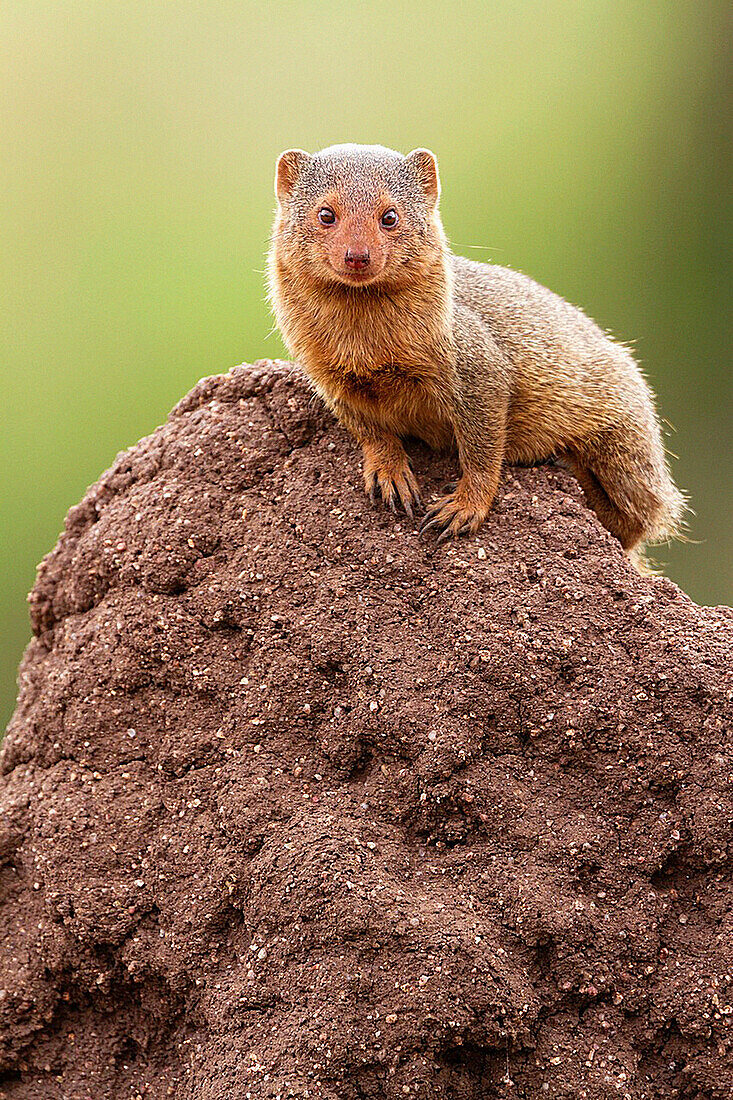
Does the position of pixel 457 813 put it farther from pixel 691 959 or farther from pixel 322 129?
pixel 322 129

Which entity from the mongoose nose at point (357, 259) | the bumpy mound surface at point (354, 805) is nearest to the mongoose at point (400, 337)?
the mongoose nose at point (357, 259)

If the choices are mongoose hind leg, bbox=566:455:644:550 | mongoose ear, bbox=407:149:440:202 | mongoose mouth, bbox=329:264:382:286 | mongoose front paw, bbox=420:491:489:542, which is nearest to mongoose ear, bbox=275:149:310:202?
mongoose ear, bbox=407:149:440:202

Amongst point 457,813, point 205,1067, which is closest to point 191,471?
point 457,813

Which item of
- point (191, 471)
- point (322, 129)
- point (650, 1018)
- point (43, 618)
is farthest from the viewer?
point (322, 129)

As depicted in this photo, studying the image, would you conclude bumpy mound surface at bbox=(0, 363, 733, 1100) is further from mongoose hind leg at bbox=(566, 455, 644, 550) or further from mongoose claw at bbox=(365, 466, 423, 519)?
mongoose hind leg at bbox=(566, 455, 644, 550)

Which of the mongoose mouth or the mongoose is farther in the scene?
the mongoose

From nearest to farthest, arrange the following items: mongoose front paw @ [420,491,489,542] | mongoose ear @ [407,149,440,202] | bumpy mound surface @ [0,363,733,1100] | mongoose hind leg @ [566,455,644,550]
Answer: bumpy mound surface @ [0,363,733,1100], mongoose front paw @ [420,491,489,542], mongoose ear @ [407,149,440,202], mongoose hind leg @ [566,455,644,550]

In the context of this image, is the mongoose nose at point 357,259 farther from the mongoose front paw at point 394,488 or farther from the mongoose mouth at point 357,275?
the mongoose front paw at point 394,488
